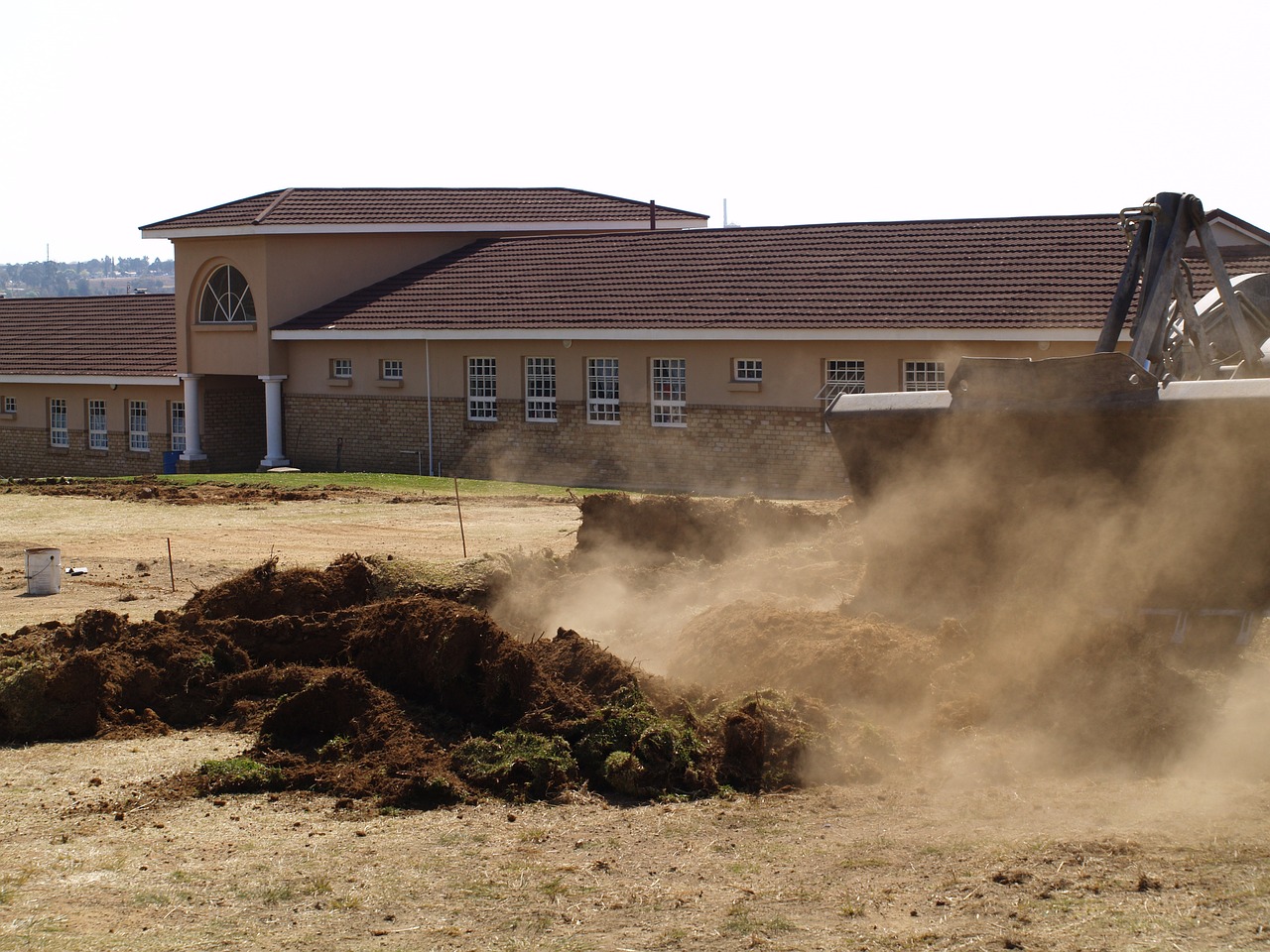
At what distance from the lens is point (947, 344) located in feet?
80.1

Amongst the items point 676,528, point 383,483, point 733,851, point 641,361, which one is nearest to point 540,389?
point 641,361

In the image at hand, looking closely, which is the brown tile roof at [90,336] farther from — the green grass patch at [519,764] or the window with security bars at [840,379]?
the green grass patch at [519,764]

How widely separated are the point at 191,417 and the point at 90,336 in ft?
25.7

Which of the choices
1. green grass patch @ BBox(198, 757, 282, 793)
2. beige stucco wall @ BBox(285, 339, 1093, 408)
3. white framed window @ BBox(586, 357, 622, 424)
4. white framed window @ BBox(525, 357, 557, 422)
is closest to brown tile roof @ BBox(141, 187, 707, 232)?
beige stucco wall @ BBox(285, 339, 1093, 408)

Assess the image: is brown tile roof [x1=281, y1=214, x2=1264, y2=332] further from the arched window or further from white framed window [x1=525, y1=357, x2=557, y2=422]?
the arched window

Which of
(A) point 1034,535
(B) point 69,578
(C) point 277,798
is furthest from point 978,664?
(B) point 69,578

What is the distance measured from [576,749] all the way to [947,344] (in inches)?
692

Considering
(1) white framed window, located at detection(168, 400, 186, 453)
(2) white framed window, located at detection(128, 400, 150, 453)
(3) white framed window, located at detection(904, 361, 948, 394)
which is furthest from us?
(2) white framed window, located at detection(128, 400, 150, 453)

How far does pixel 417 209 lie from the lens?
3584 centimetres

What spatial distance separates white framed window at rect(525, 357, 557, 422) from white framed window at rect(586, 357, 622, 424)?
97 cm

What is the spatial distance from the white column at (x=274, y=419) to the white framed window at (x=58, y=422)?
30.7 ft

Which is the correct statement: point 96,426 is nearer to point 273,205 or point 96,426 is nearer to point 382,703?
point 273,205

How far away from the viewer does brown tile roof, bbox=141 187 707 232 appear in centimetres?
3388

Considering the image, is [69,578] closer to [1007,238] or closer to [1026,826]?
[1026,826]
